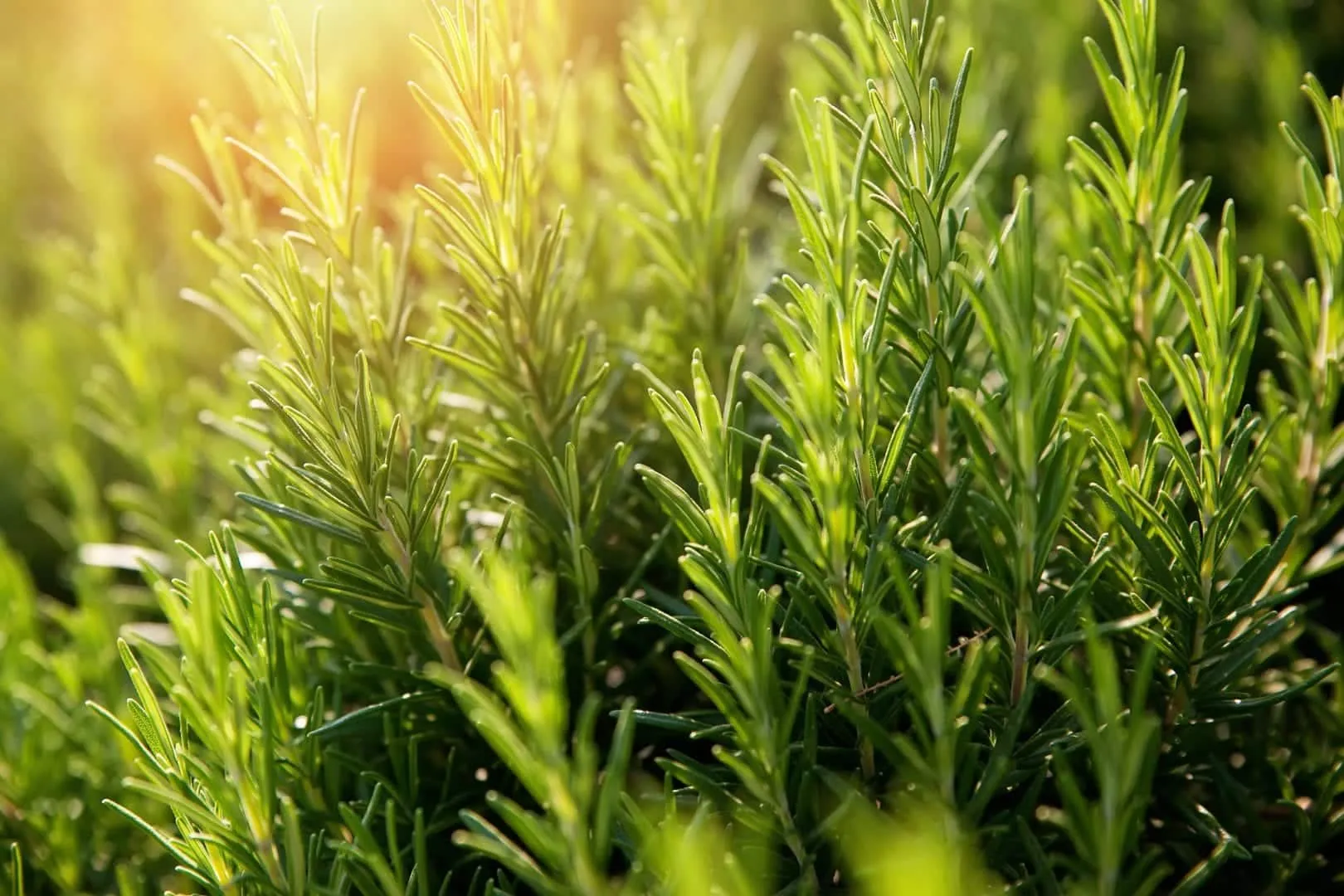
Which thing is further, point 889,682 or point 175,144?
point 175,144

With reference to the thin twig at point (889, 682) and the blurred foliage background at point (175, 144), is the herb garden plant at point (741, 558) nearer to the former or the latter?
the thin twig at point (889, 682)

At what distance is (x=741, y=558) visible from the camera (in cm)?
44

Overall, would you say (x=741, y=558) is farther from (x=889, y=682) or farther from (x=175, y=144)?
(x=175, y=144)

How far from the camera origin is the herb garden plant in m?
0.43

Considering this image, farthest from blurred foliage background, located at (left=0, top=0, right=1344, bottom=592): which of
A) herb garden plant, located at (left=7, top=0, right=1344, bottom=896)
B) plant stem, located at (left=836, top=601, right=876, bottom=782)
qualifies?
plant stem, located at (left=836, top=601, right=876, bottom=782)

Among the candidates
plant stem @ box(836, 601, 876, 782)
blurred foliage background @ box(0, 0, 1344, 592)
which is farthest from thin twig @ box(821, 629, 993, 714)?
blurred foliage background @ box(0, 0, 1344, 592)

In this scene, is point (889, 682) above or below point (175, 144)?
below

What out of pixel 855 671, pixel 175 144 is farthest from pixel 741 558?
pixel 175 144

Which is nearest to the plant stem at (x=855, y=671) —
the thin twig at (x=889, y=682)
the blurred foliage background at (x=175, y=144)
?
the thin twig at (x=889, y=682)

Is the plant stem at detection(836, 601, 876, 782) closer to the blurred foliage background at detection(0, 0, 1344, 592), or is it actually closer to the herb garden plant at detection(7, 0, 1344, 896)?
the herb garden plant at detection(7, 0, 1344, 896)

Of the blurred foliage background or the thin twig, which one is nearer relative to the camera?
the thin twig

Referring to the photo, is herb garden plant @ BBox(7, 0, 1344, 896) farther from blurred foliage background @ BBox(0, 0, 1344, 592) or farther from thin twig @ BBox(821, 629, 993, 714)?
blurred foliage background @ BBox(0, 0, 1344, 592)

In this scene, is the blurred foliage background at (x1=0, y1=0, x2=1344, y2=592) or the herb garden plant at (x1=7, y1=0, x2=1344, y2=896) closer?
the herb garden plant at (x1=7, y1=0, x2=1344, y2=896)

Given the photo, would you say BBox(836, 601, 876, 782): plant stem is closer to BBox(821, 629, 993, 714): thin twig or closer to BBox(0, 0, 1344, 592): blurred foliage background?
BBox(821, 629, 993, 714): thin twig
